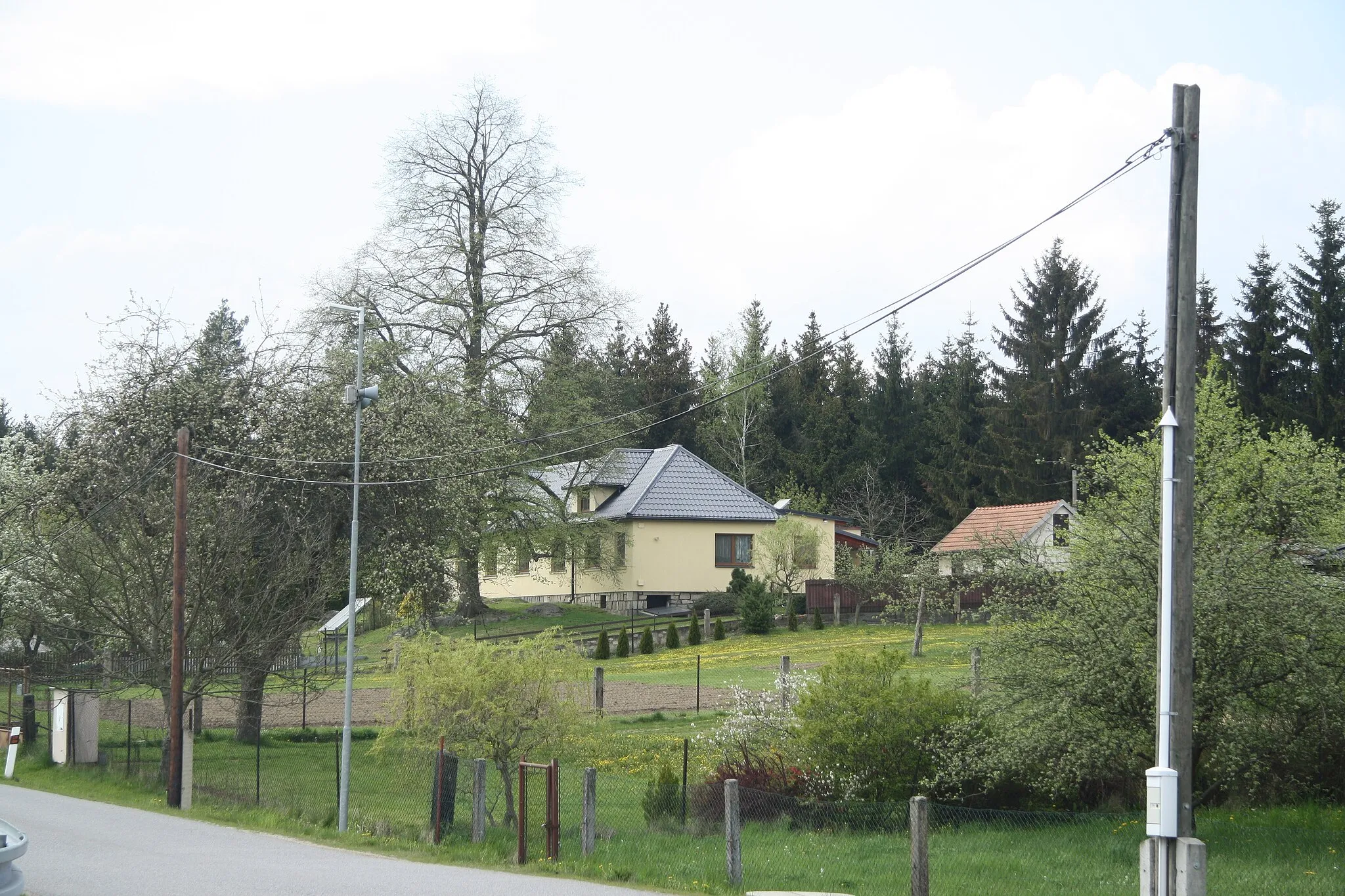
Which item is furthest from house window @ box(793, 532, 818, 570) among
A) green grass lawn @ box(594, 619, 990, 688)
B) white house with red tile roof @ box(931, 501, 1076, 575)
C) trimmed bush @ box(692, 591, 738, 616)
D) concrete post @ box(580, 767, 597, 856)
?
concrete post @ box(580, 767, 597, 856)

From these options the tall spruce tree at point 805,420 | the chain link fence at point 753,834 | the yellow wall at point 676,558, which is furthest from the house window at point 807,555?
the chain link fence at point 753,834

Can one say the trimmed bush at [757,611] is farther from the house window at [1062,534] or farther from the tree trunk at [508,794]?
the house window at [1062,534]

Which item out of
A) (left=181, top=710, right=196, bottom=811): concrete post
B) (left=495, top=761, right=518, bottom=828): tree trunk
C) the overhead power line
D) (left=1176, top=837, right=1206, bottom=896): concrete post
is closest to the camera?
(left=1176, top=837, right=1206, bottom=896): concrete post

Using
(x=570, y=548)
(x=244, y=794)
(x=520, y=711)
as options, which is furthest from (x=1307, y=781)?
(x=570, y=548)

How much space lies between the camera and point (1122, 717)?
1541 cm

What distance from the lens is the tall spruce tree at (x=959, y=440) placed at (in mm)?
67625

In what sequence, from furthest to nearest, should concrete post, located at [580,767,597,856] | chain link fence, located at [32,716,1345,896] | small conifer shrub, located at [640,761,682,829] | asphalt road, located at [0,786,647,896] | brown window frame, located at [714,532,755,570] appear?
brown window frame, located at [714,532,755,570]
small conifer shrub, located at [640,761,682,829]
concrete post, located at [580,767,597,856]
chain link fence, located at [32,716,1345,896]
asphalt road, located at [0,786,647,896]

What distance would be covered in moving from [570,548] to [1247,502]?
126 ft

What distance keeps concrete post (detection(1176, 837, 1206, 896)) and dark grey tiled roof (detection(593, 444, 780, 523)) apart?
4534 centimetres

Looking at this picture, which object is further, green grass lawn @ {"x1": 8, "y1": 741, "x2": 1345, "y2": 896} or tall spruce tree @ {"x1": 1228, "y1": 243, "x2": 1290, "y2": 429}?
tall spruce tree @ {"x1": 1228, "y1": 243, "x2": 1290, "y2": 429}

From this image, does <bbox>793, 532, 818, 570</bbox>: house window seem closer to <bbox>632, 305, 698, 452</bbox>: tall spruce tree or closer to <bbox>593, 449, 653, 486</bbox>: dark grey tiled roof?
<bbox>593, 449, 653, 486</bbox>: dark grey tiled roof

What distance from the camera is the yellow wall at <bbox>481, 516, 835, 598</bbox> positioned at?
5653 cm

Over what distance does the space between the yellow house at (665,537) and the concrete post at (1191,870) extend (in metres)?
43.9

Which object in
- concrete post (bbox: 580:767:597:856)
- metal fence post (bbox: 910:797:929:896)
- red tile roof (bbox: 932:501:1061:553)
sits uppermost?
red tile roof (bbox: 932:501:1061:553)
